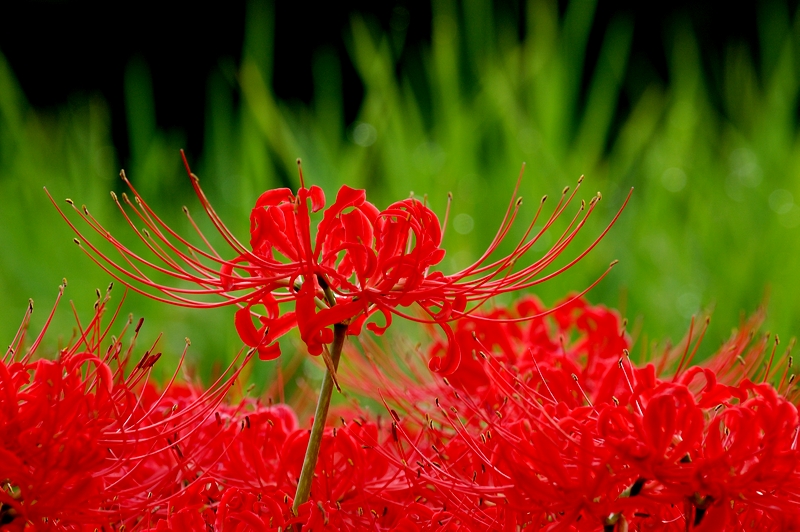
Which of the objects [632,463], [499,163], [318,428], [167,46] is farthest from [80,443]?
[167,46]

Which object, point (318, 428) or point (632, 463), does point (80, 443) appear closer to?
point (318, 428)

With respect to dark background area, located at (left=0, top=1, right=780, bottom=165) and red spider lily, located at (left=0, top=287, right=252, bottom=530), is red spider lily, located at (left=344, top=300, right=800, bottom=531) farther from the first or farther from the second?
dark background area, located at (left=0, top=1, right=780, bottom=165)

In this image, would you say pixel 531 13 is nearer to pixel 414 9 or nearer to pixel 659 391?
pixel 414 9

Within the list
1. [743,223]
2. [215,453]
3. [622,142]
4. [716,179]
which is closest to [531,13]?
[622,142]

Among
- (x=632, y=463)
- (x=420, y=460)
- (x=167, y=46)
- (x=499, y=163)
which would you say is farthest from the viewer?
(x=167, y=46)

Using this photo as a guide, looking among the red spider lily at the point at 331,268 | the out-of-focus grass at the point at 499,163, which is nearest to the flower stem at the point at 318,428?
the red spider lily at the point at 331,268

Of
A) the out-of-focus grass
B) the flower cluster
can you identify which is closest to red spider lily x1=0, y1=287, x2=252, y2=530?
the flower cluster

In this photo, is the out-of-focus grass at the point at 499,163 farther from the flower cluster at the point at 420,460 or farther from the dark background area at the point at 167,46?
the flower cluster at the point at 420,460
